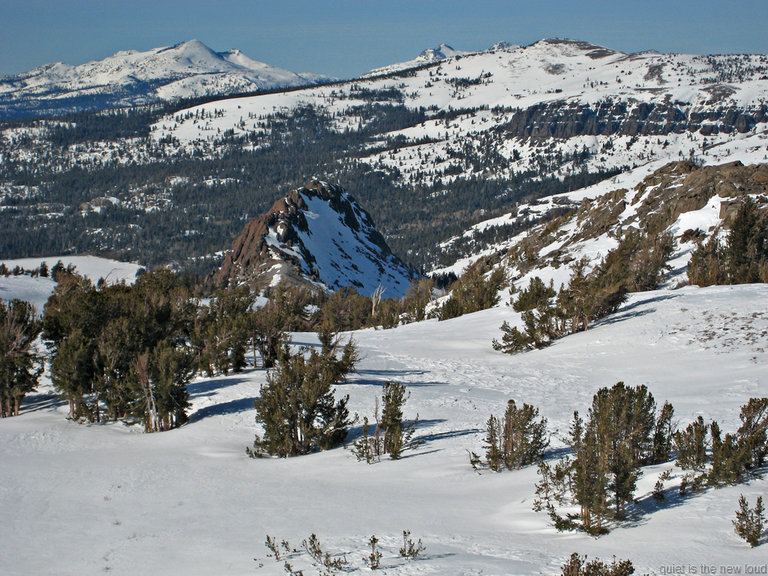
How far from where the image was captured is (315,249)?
10231 cm

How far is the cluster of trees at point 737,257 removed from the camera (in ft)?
113

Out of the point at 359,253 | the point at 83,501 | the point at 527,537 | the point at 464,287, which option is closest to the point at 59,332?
the point at 83,501

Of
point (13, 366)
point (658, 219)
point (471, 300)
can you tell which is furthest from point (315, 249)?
point (13, 366)

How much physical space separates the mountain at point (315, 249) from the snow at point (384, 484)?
2467 inches

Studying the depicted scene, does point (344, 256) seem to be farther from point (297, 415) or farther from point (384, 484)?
point (384, 484)

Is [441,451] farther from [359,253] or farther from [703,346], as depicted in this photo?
[359,253]

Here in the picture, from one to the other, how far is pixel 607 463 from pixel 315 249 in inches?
3729

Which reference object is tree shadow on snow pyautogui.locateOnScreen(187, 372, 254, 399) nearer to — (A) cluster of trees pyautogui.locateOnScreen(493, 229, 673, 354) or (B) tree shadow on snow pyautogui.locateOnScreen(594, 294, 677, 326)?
(A) cluster of trees pyautogui.locateOnScreen(493, 229, 673, 354)

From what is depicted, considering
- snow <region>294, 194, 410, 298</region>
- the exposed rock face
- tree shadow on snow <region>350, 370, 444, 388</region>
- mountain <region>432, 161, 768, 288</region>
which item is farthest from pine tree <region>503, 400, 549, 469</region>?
snow <region>294, 194, 410, 298</region>

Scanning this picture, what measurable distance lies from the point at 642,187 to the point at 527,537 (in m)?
61.2

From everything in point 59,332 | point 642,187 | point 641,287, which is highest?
point 642,187

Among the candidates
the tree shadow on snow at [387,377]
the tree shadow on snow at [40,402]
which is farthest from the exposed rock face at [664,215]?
the tree shadow on snow at [40,402]

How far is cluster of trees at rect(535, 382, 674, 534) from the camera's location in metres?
9.12

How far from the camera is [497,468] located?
1319cm
